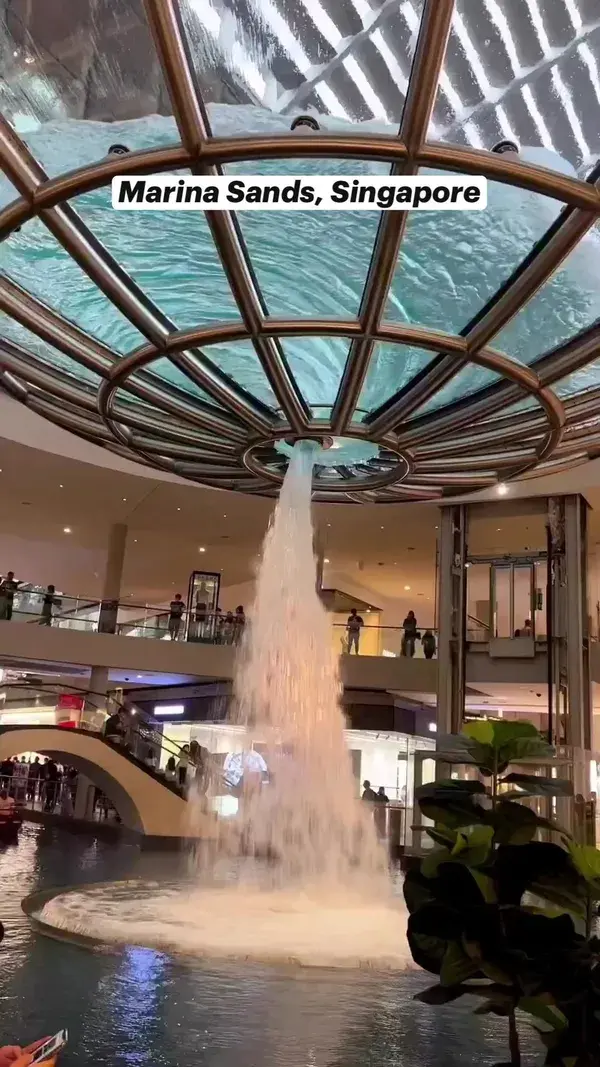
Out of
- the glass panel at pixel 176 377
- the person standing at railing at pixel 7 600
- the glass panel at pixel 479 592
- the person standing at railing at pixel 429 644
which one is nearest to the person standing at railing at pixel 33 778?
the person standing at railing at pixel 7 600

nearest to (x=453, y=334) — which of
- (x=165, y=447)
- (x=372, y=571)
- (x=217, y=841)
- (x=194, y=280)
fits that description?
(x=194, y=280)

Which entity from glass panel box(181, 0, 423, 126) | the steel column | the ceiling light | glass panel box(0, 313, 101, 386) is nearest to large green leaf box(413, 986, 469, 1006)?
glass panel box(181, 0, 423, 126)

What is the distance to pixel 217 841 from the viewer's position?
60.1 ft

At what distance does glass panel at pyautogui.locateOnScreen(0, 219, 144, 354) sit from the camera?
23.0 ft

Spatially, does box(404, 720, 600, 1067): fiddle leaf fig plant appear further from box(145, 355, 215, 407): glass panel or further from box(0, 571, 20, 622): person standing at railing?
box(0, 571, 20, 622): person standing at railing

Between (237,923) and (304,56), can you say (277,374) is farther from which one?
(237,923)

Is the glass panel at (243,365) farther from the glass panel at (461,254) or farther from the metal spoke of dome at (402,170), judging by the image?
the glass panel at (461,254)

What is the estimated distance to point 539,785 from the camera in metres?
2.86

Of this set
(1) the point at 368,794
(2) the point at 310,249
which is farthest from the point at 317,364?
(1) the point at 368,794

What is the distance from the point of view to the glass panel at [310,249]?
226 inches

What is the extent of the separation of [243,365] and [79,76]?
159 inches

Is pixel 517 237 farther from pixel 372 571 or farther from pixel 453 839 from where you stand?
pixel 372 571

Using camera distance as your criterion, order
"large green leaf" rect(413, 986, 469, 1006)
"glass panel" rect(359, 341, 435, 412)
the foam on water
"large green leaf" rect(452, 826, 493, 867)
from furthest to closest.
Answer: "glass panel" rect(359, 341, 435, 412), the foam on water, "large green leaf" rect(452, 826, 493, 867), "large green leaf" rect(413, 986, 469, 1006)

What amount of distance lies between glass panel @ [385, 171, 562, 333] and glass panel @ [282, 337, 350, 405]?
952 millimetres
